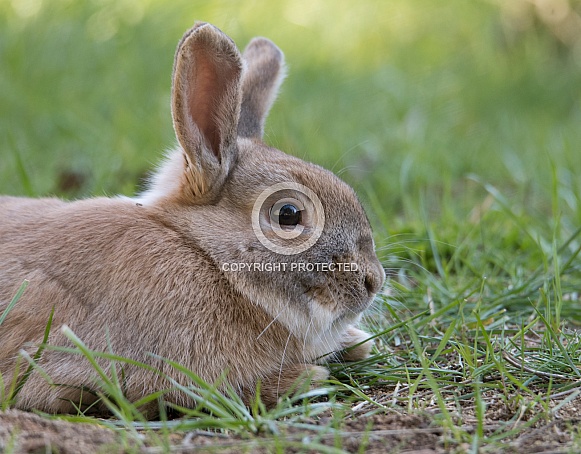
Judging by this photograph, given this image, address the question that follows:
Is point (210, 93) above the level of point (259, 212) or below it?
above

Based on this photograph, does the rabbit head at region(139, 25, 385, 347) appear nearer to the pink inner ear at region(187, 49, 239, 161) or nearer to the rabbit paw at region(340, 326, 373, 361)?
the pink inner ear at region(187, 49, 239, 161)

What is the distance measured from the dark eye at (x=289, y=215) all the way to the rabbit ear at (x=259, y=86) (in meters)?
0.65

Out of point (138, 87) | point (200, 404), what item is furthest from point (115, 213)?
point (138, 87)

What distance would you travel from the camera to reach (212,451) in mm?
2223

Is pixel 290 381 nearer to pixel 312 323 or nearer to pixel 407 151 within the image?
pixel 312 323

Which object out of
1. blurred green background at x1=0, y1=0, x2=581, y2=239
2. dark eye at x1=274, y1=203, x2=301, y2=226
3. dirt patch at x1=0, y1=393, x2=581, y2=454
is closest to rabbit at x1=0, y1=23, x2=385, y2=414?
dark eye at x1=274, y1=203, x2=301, y2=226

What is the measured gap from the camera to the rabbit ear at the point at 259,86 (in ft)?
11.8

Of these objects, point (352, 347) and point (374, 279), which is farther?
point (352, 347)

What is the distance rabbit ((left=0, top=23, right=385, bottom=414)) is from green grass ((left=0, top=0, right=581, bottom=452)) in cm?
13

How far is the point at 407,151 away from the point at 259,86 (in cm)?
232

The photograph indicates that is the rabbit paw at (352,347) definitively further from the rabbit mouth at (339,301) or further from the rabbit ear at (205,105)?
the rabbit ear at (205,105)

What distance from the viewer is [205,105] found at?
9.95ft

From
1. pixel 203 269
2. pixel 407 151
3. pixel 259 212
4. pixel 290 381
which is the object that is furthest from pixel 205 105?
pixel 407 151

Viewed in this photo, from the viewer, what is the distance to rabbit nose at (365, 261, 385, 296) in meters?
2.99
